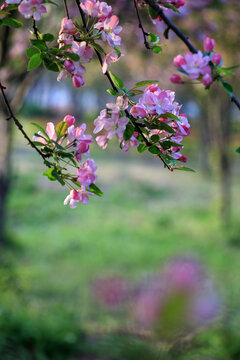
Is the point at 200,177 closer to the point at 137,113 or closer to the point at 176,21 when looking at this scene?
the point at 176,21

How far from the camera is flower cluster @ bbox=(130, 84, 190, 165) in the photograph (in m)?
1.02

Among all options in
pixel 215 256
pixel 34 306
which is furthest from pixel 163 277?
pixel 215 256

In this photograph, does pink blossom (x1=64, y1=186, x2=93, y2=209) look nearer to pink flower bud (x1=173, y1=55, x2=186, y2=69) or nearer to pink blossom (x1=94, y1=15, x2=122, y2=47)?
pink blossom (x1=94, y1=15, x2=122, y2=47)

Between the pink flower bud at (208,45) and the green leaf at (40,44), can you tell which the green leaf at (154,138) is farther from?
the pink flower bud at (208,45)

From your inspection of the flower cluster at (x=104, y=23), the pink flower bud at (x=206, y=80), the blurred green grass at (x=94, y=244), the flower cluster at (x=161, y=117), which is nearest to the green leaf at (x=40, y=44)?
the flower cluster at (x=104, y=23)

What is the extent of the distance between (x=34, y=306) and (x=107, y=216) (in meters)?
4.55

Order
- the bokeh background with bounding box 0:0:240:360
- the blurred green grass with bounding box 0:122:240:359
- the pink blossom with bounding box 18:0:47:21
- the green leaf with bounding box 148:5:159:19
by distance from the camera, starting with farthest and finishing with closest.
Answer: the blurred green grass with bounding box 0:122:240:359
the bokeh background with bounding box 0:0:240:360
the green leaf with bounding box 148:5:159:19
the pink blossom with bounding box 18:0:47:21

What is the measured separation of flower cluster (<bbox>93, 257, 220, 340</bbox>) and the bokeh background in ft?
0.25

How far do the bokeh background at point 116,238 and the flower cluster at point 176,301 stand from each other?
76mm

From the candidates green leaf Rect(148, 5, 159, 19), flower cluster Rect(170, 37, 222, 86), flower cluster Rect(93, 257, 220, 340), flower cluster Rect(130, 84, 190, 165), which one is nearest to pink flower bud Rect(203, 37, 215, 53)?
flower cluster Rect(170, 37, 222, 86)

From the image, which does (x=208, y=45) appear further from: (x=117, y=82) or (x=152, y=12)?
(x=117, y=82)

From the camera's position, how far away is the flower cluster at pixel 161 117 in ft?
3.33

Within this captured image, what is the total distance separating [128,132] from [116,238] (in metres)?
6.53

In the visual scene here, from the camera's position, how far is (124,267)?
20.2 ft
